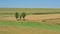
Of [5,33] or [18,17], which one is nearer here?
[5,33]

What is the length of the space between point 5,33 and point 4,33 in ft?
0.30

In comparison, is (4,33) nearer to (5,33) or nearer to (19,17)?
(5,33)

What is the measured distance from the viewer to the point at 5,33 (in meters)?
15.1

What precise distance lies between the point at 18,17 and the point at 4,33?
3262 cm

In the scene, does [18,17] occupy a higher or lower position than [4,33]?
lower

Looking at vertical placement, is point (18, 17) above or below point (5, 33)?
below

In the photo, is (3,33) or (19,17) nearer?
(3,33)

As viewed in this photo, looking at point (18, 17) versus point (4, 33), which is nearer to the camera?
point (4, 33)

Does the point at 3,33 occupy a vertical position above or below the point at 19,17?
above

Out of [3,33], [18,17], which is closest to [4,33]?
[3,33]

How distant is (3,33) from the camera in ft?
49.5

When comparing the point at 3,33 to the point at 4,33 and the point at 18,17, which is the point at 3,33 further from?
the point at 18,17

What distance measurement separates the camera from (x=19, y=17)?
162 ft

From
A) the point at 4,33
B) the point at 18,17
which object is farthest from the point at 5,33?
the point at 18,17
